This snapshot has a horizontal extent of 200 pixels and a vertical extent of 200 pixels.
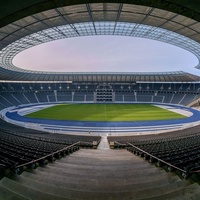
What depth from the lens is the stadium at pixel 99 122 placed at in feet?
14.3

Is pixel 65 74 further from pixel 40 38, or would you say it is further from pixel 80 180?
pixel 80 180

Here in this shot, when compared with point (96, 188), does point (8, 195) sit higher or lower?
higher

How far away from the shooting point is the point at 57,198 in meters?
3.42

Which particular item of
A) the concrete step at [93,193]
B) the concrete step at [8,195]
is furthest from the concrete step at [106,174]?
the concrete step at [8,195]

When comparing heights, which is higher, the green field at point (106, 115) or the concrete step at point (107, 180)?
the concrete step at point (107, 180)

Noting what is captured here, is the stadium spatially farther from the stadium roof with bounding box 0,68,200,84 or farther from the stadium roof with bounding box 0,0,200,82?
the stadium roof with bounding box 0,68,200,84

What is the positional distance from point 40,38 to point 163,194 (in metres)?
29.2

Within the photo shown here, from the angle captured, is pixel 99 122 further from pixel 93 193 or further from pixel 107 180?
pixel 93 193

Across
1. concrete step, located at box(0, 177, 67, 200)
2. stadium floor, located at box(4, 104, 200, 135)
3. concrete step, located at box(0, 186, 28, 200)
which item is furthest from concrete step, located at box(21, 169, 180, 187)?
stadium floor, located at box(4, 104, 200, 135)

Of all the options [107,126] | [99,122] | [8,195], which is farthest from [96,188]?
[99,122]

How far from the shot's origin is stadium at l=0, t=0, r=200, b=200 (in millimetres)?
4344

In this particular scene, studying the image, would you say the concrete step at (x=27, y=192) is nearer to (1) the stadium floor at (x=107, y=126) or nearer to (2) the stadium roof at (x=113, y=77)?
(1) the stadium floor at (x=107, y=126)

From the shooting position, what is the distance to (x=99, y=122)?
36.1 meters

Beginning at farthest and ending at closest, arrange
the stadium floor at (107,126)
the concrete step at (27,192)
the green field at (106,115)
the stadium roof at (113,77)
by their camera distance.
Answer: the stadium roof at (113,77) < the green field at (106,115) < the stadium floor at (107,126) < the concrete step at (27,192)
